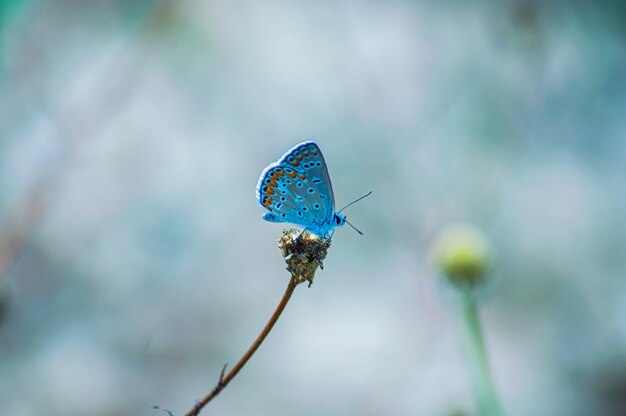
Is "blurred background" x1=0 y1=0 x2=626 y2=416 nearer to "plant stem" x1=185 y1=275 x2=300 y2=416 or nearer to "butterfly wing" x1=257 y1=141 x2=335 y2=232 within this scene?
"butterfly wing" x1=257 y1=141 x2=335 y2=232

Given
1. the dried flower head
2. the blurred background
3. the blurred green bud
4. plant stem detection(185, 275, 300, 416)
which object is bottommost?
plant stem detection(185, 275, 300, 416)

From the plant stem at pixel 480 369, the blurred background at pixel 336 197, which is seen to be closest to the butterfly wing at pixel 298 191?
the plant stem at pixel 480 369

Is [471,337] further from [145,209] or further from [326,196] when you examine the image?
[145,209]

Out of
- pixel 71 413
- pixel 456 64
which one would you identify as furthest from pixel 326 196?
pixel 456 64

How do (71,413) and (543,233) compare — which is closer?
(71,413)

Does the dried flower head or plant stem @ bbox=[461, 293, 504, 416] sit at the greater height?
plant stem @ bbox=[461, 293, 504, 416]

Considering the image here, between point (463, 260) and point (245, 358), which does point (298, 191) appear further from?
point (463, 260)

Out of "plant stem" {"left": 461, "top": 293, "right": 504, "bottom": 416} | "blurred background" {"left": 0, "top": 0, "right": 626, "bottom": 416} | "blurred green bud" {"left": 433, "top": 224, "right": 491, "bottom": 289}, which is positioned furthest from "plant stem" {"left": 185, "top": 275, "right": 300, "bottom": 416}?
"blurred background" {"left": 0, "top": 0, "right": 626, "bottom": 416}

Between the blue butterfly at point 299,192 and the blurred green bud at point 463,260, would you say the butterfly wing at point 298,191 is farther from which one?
the blurred green bud at point 463,260
